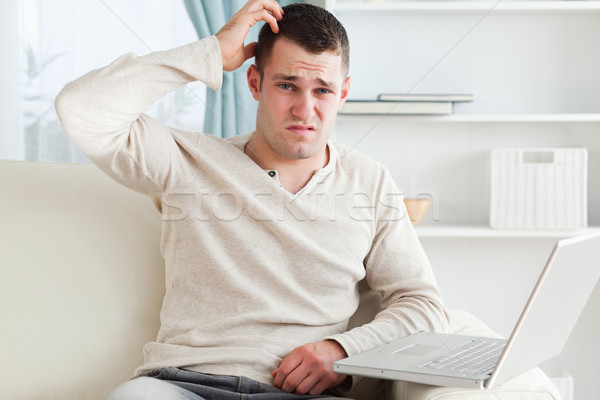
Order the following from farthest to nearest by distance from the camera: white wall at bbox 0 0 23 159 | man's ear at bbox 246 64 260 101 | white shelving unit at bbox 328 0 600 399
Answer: white shelving unit at bbox 328 0 600 399 → white wall at bbox 0 0 23 159 → man's ear at bbox 246 64 260 101

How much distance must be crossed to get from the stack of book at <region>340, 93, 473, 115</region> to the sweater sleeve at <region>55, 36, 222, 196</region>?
0.81m

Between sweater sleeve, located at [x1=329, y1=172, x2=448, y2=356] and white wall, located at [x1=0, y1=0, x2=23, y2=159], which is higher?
white wall, located at [x1=0, y1=0, x2=23, y2=159]

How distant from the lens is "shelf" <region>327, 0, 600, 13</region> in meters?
1.96

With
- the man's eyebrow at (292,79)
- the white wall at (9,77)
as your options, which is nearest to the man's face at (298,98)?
the man's eyebrow at (292,79)

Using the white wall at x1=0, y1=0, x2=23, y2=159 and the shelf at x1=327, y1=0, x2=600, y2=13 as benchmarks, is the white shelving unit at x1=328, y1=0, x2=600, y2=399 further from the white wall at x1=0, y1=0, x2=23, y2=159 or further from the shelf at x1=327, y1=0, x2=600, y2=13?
the white wall at x1=0, y1=0, x2=23, y2=159

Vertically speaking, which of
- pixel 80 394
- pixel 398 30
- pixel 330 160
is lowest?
pixel 80 394

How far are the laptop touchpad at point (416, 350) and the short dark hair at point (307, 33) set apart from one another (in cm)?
59

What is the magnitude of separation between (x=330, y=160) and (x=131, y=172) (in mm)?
418

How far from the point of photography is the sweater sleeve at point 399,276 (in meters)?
1.20

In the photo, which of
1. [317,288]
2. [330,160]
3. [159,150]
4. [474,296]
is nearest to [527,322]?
[317,288]

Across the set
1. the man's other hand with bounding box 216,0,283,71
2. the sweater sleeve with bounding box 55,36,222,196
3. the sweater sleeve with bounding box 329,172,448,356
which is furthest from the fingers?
the sweater sleeve with bounding box 329,172,448,356

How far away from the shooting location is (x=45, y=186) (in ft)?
4.27

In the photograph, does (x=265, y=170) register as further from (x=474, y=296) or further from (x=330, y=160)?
(x=474, y=296)

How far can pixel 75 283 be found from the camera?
4.13 ft
